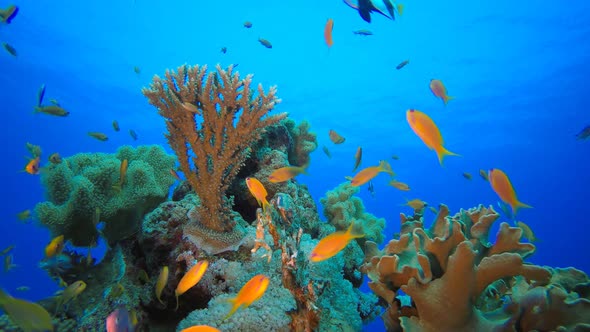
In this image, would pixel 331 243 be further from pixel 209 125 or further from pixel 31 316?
pixel 209 125

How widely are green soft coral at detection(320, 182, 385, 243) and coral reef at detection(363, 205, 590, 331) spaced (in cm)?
345

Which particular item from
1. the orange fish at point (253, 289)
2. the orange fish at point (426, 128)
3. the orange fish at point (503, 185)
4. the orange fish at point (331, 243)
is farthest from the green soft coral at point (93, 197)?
the orange fish at point (503, 185)

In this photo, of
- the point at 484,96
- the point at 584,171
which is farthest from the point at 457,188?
the point at 484,96

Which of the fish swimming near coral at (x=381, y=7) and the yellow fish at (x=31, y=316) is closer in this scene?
the yellow fish at (x=31, y=316)

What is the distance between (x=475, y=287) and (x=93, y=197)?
16.4 feet

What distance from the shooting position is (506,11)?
23.0 metres

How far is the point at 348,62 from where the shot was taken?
3253cm

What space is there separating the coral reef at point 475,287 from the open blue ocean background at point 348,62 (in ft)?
65.0

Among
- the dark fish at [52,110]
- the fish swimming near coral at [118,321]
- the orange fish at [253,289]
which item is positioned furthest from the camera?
the dark fish at [52,110]

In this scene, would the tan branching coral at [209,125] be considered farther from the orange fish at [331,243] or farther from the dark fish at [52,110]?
the dark fish at [52,110]

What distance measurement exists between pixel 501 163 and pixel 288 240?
66.7 meters

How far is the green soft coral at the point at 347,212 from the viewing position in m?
6.24

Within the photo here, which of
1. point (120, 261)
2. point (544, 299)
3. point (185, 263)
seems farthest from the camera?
point (120, 261)

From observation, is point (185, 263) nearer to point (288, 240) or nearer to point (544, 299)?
point (288, 240)
